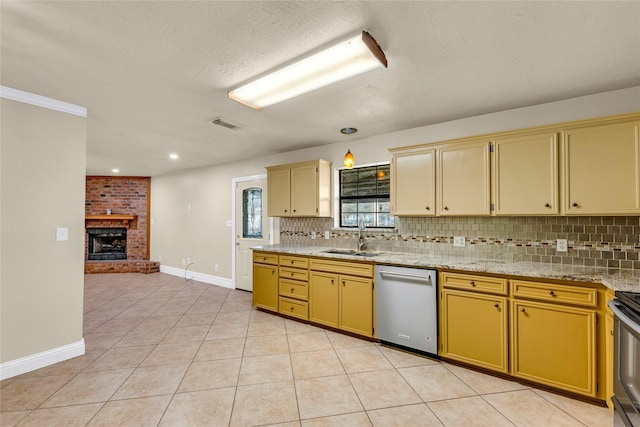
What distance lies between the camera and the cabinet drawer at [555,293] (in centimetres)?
202

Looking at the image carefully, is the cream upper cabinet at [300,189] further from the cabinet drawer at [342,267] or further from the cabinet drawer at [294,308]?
the cabinet drawer at [294,308]

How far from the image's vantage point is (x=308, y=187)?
400 cm

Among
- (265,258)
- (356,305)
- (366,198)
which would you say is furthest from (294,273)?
(366,198)

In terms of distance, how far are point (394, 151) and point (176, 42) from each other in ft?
7.59

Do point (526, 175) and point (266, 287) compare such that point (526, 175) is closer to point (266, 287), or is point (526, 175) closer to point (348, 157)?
point (348, 157)

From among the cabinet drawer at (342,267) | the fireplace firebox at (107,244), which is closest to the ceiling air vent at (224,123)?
the cabinet drawer at (342,267)

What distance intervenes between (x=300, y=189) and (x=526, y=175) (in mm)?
2626

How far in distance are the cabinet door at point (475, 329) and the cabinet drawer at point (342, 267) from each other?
796 mm

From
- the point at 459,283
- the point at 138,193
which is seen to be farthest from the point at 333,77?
the point at 138,193

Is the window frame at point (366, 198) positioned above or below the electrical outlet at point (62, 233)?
above

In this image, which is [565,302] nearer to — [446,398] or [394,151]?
[446,398]

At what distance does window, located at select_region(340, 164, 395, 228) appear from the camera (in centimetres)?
379

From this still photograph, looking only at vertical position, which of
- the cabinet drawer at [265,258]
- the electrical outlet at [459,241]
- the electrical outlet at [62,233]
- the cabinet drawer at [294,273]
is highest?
the electrical outlet at [62,233]

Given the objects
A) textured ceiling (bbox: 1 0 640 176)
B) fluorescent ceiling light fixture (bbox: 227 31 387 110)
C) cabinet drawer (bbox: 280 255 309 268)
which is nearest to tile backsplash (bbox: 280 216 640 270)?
cabinet drawer (bbox: 280 255 309 268)
